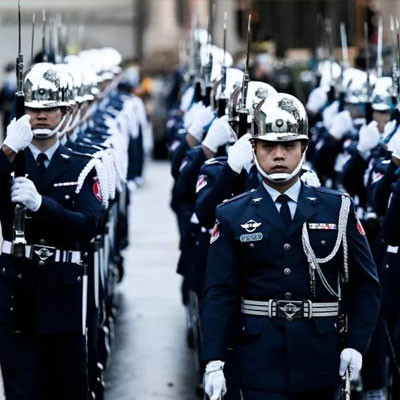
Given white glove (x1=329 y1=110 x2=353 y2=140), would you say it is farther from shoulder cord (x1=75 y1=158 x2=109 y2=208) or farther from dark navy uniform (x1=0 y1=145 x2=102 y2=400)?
→ dark navy uniform (x1=0 y1=145 x2=102 y2=400)

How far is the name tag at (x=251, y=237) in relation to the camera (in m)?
6.47

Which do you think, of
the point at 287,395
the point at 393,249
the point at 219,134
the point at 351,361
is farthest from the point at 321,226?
the point at 219,134

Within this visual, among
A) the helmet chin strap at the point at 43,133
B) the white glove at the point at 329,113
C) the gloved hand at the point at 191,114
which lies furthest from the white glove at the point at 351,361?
the white glove at the point at 329,113

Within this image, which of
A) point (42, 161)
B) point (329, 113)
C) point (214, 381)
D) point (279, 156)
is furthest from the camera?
point (329, 113)

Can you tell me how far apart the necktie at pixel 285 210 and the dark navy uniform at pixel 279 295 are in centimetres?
2

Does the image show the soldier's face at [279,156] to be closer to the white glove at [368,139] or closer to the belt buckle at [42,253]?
the belt buckle at [42,253]

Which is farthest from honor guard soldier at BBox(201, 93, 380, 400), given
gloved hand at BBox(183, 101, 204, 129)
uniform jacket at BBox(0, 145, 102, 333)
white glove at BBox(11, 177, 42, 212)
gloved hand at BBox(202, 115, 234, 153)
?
gloved hand at BBox(183, 101, 204, 129)

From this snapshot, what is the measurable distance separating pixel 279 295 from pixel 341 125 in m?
5.89

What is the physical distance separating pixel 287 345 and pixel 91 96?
4.63m

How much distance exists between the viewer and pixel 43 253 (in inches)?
301

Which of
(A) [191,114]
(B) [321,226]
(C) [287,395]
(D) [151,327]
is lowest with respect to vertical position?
(D) [151,327]

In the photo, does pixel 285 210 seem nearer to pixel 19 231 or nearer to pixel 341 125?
pixel 19 231

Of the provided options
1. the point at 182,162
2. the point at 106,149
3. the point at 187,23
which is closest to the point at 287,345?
the point at 106,149

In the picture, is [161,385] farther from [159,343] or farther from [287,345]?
[287,345]
